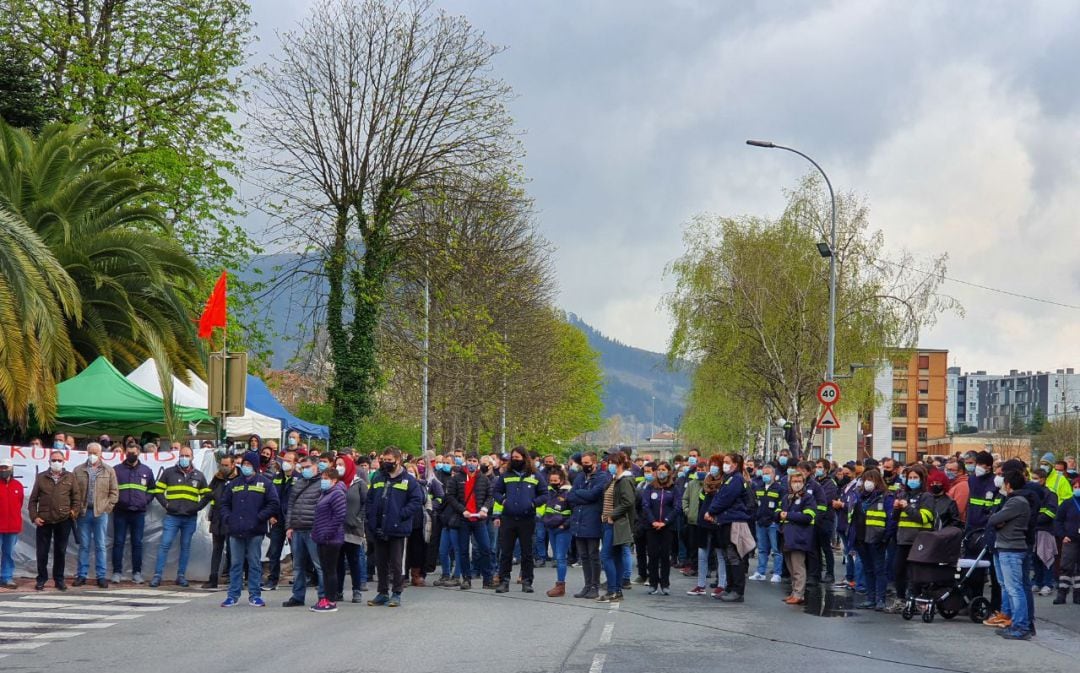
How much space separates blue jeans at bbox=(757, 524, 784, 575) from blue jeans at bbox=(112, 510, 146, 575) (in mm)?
9719

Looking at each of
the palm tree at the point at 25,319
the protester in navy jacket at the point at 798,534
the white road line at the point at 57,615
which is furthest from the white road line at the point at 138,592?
the protester in navy jacket at the point at 798,534

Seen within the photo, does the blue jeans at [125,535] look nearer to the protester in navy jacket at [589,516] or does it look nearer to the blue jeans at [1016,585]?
the protester in navy jacket at [589,516]

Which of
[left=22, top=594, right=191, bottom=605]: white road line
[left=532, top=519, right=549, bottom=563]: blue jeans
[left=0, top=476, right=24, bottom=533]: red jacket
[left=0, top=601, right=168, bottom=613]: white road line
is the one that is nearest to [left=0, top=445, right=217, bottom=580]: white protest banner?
[left=0, top=476, right=24, bottom=533]: red jacket

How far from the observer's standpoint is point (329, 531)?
1552 cm

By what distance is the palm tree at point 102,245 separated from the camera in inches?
1126

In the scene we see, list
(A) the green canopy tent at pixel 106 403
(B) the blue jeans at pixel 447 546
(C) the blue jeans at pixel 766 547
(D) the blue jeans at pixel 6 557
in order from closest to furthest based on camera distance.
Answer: (D) the blue jeans at pixel 6 557 → (B) the blue jeans at pixel 447 546 → (C) the blue jeans at pixel 766 547 → (A) the green canopy tent at pixel 106 403

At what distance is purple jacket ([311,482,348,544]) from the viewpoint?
1555 centimetres

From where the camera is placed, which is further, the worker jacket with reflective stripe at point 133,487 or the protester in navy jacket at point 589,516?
the worker jacket with reflective stripe at point 133,487

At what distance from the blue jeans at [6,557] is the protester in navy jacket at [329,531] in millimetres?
4968

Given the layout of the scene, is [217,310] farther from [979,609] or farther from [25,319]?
[979,609]

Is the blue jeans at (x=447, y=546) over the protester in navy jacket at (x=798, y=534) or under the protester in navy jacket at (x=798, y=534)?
under

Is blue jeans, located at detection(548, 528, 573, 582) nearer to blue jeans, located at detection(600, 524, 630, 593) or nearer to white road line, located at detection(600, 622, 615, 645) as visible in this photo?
blue jeans, located at detection(600, 524, 630, 593)

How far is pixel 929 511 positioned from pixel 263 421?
1722 centimetres

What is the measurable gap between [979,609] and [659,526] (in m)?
4.43
